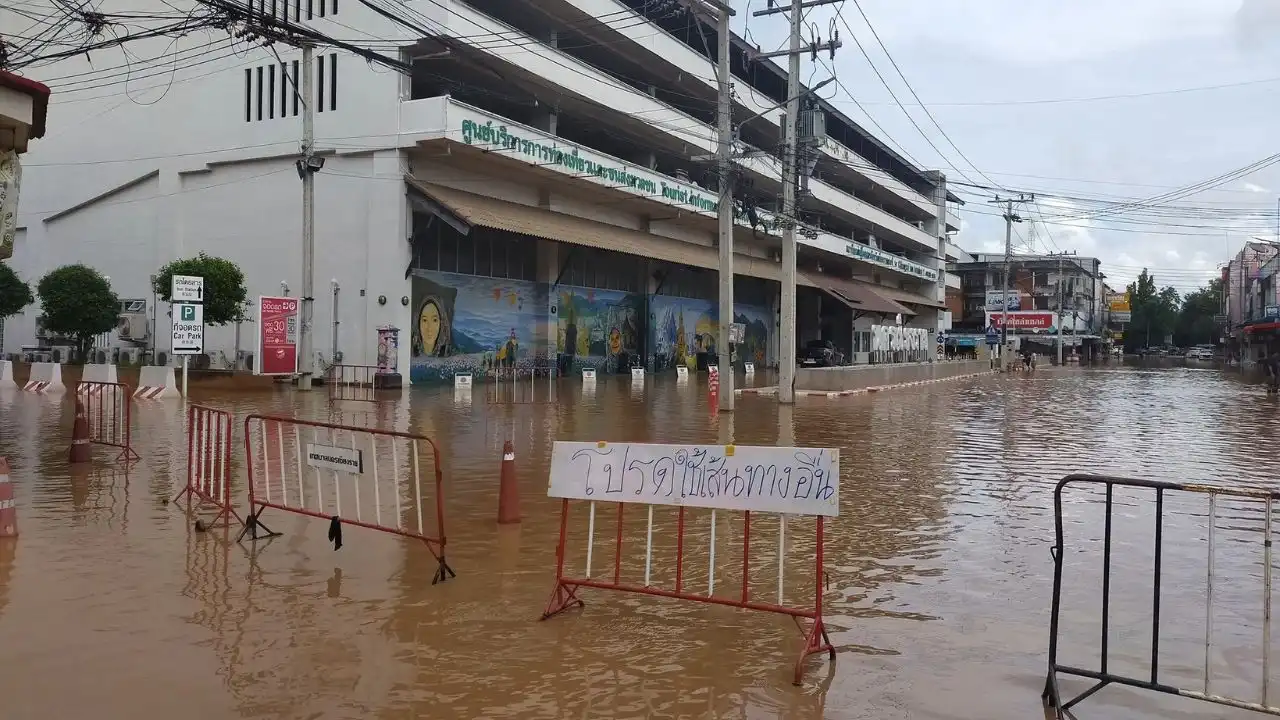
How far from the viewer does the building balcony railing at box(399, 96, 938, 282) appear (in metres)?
27.9

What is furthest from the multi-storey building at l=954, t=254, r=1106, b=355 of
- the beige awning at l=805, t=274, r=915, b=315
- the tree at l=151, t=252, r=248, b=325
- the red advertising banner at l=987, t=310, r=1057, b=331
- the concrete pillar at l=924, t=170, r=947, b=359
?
the tree at l=151, t=252, r=248, b=325

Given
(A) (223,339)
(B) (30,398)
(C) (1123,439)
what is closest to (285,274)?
(A) (223,339)

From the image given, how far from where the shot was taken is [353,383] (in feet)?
91.1

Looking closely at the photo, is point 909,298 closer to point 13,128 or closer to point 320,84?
point 320,84

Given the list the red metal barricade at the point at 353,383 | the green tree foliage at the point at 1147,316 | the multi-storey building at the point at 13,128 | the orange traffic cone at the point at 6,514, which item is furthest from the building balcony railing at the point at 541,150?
the green tree foliage at the point at 1147,316

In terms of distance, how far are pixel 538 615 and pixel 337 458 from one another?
96.0 inches

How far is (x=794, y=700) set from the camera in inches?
188

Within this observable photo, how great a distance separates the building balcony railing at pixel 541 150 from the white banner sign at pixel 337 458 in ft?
65.8

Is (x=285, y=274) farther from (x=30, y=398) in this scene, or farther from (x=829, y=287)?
(x=829, y=287)

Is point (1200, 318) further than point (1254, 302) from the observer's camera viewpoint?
Yes

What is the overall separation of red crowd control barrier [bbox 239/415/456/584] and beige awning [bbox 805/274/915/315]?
42831 millimetres

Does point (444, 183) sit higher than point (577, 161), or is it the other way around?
point (577, 161)

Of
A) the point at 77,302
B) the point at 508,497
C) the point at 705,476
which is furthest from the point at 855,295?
the point at 705,476

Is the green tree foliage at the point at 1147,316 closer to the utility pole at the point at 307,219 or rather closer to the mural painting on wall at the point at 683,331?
the mural painting on wall at the point at 683,331
